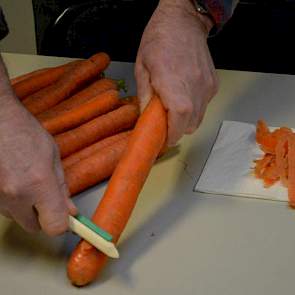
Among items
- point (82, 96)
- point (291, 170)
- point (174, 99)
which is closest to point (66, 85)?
point (82, 96)

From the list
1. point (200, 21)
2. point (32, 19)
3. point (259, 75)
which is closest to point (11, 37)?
point (32, 19)

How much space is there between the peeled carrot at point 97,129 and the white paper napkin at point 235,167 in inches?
7.0

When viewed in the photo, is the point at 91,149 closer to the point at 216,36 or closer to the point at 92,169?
the point at 92,169

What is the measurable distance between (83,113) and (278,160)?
1.26 ft

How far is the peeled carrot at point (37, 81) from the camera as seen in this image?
1416 millimetres

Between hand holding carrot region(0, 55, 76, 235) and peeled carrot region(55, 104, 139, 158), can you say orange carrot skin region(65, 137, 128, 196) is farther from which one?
hand holding carrot region(0, 55, 76, 235)

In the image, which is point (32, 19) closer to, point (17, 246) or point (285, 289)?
point (17, 246)

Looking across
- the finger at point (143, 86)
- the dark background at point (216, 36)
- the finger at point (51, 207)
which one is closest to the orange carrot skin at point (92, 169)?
the finger at point (143, 86)

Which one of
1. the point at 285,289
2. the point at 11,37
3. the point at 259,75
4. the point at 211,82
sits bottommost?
the point at 11,37

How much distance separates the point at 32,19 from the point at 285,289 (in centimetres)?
185

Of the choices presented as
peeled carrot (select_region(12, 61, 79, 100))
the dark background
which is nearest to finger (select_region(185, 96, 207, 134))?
peeled carrot (select_region(12, 61, 79, 100))

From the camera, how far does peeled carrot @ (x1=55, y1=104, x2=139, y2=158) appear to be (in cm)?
122

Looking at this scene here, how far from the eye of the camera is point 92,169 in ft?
3.84

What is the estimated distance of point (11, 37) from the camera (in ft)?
8.53
